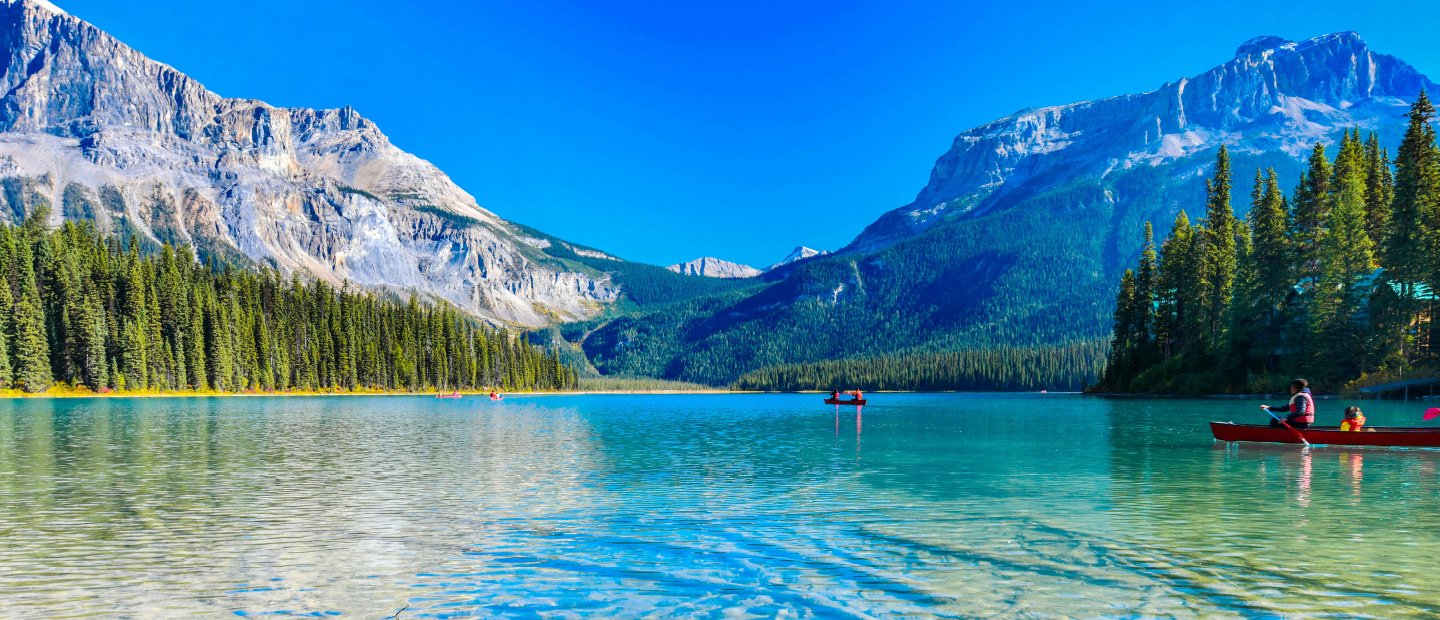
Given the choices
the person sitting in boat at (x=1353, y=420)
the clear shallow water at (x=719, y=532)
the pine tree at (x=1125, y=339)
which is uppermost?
the pine tree at (x=1125, y=339)

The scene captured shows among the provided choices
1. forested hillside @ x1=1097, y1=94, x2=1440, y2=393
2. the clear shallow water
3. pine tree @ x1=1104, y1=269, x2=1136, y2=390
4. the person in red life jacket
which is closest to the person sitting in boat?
the person in red life jacket

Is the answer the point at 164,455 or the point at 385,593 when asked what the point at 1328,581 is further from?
the point at 164,455

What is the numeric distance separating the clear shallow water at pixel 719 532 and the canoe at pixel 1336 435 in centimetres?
103

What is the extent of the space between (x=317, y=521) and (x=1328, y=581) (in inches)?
806

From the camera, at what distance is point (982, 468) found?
3164 cm

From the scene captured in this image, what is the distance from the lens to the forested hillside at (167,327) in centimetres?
10981

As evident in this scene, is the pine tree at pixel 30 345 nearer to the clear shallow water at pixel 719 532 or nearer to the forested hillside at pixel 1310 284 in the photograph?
the clear shallow water at pixel 719 532

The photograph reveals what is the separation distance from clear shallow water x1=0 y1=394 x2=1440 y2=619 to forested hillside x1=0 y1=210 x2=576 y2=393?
9117cm

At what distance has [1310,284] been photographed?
3378 inches

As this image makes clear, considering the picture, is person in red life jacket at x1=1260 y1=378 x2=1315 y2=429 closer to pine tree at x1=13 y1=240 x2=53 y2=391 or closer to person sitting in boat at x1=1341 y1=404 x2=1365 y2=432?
person sitting in boat at x1=1341 y1=404 x2=1365 y2=432

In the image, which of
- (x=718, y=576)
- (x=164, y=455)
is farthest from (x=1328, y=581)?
(x=164, y=455)

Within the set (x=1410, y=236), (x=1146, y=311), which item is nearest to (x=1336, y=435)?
(x=1410, y=236)

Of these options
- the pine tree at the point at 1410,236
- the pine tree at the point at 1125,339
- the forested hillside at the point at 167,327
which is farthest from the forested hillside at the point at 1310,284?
the forested hillside at the point at 167,327

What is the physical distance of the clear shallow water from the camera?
12.9m
